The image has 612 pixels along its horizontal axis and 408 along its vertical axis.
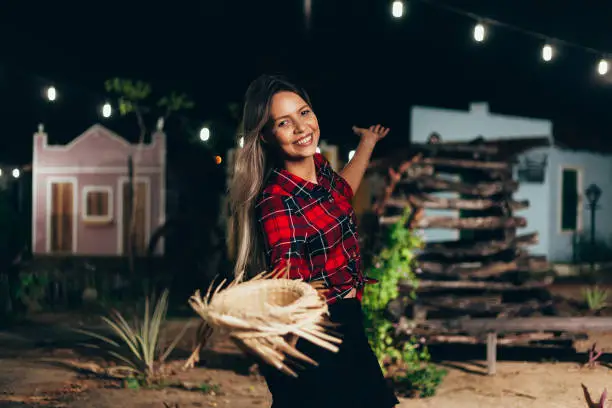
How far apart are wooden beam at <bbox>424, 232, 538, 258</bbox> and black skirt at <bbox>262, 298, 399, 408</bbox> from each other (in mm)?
5248

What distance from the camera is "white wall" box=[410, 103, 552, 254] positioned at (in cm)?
1775

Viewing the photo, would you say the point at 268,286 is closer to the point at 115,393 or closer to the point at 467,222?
the point at 115,393

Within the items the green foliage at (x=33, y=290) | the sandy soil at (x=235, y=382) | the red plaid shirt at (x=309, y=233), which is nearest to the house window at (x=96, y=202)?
the green foliage at (x=33, y=290)

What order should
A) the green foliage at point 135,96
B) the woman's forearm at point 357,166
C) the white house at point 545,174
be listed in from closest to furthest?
the woman's forearm at point 357,166 → the green foliage at point 135,96 → the white house at point 545,174

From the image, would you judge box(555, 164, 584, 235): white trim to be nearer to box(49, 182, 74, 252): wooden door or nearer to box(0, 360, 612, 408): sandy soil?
box(0, 360, 612, 408): sandy soil

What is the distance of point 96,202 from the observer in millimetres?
19953

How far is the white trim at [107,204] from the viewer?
19.7 m

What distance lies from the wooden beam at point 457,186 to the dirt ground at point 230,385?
1.89 m

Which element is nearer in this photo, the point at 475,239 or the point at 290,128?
the point at 290,128

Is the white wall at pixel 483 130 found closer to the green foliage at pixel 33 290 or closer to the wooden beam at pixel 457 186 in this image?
the wooden beam at pixel 457 186

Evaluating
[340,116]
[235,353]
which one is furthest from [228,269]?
[340,116]

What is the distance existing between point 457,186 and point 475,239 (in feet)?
2.95

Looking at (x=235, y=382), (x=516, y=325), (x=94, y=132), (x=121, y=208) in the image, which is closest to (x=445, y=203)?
(x=516, y=325)

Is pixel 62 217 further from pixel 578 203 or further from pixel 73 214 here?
pixel 578 203
